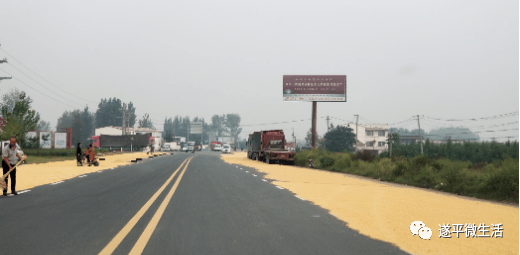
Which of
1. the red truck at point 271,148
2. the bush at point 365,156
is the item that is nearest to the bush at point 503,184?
the bush at point 365,156

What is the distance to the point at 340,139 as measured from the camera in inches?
4498

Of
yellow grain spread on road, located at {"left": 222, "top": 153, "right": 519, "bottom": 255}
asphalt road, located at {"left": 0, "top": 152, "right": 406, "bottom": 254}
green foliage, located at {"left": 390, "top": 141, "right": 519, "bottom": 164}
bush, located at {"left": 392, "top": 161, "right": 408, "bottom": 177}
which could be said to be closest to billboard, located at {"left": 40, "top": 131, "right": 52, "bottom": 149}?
green foliage, located at {"left": 390, "top": 141, "right": 519, "bottom": 164}

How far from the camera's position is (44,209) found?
1041 centimetres

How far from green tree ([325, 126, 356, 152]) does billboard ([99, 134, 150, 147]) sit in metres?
47.5

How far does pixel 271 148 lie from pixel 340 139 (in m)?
72.7

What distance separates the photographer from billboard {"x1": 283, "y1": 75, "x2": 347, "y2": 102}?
57.2 m

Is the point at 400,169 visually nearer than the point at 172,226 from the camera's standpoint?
No

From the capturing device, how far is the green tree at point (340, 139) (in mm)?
114031

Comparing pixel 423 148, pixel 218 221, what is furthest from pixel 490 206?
pixel 423 148

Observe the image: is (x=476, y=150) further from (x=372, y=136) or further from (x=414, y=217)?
(x=372, y=136)

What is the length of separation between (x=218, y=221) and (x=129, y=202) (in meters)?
3.83

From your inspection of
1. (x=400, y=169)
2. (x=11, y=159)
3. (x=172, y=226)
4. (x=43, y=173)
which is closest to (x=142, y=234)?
(x=172, y=226)

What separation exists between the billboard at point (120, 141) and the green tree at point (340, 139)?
47.5 metres

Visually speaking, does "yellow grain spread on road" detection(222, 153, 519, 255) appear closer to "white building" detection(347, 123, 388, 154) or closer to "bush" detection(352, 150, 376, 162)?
"bush" detection(352, 150, 376, 162)
